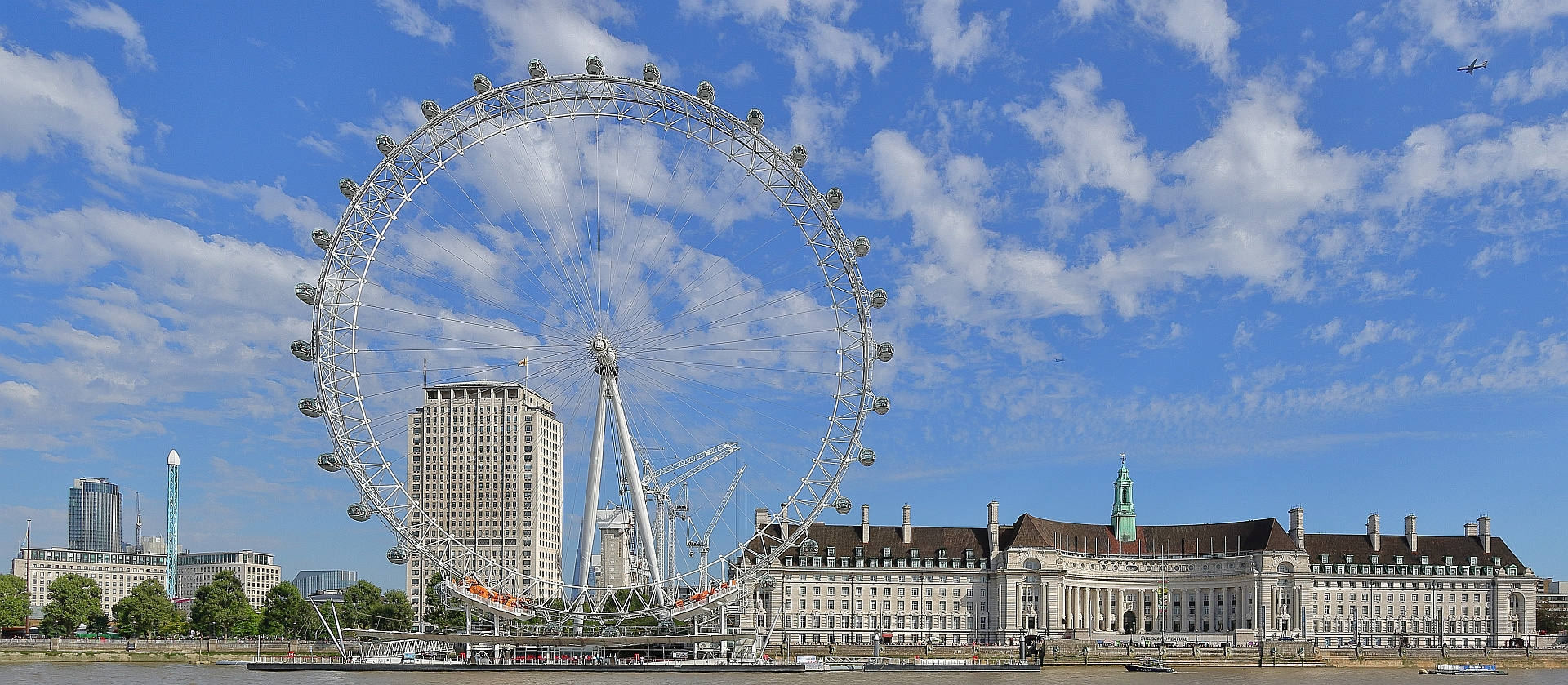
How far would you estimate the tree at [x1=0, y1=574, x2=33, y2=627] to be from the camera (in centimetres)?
13425

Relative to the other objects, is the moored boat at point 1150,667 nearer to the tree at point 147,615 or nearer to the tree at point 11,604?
the tree at point 147,615

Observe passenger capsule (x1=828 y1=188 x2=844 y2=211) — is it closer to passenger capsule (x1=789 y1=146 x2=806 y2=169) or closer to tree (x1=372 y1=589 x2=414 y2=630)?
passenger capsule (x1=789 y1=146 x2=806 y2=169)

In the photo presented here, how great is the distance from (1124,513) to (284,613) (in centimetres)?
9106

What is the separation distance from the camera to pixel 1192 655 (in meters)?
123

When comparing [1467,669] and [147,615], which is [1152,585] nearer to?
[1467,669]

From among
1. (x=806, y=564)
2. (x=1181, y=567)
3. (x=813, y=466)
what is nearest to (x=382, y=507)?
(x=813, y=466)

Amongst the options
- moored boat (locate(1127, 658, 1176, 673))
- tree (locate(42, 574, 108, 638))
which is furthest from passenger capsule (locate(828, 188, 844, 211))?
tree (locate(42, 574, 108, 638))

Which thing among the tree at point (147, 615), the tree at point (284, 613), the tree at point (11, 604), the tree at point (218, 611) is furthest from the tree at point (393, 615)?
the tree at point (11, 604)

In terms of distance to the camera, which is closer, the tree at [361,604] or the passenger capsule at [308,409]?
the passenger capsule at [308,409]

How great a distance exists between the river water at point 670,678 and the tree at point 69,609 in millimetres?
27954

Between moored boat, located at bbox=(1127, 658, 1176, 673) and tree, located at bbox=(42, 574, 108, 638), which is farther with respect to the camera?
tree, located at bbox=(42, 574, 108, 638)

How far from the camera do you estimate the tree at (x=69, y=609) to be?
130125 mm

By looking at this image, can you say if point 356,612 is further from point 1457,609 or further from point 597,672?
point 1457,609

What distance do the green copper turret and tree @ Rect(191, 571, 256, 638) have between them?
94.0 m
